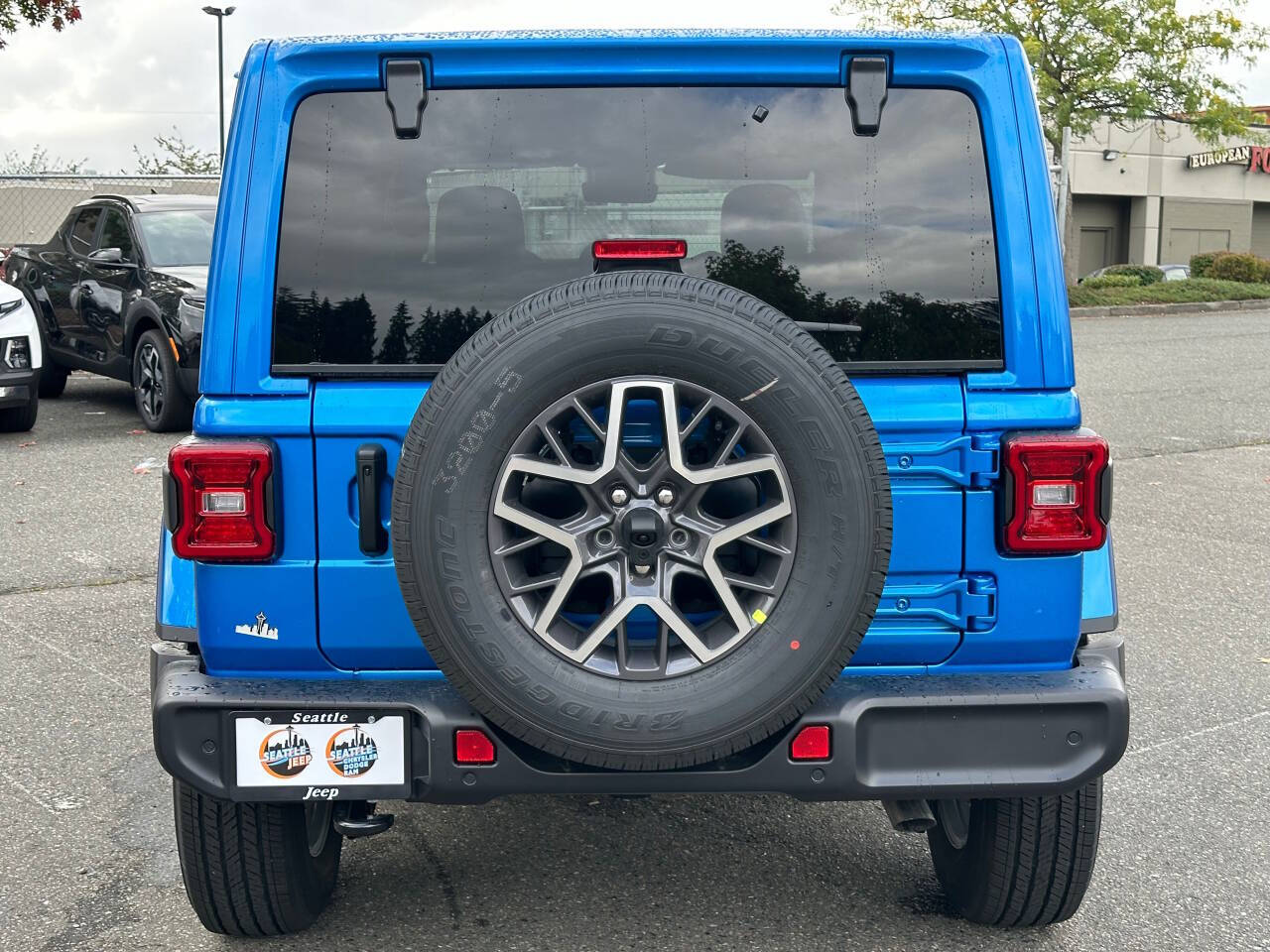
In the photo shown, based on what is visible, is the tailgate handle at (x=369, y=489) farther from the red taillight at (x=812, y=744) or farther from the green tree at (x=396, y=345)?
the red taillight at (x=812, y=744)

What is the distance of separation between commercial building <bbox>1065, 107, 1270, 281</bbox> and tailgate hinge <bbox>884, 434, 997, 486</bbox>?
43215 mm

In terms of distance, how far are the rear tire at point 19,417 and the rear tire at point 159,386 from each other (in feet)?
2.50

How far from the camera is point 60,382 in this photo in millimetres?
12328

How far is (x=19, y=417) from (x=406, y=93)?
28.6 feet

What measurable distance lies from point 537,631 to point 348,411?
60cm

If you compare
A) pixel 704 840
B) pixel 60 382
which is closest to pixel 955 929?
pixel 704 840

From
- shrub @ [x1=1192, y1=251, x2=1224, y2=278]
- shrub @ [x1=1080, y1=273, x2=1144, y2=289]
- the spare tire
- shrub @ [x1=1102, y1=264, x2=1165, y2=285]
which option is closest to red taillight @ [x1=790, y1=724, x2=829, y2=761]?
the spare tire

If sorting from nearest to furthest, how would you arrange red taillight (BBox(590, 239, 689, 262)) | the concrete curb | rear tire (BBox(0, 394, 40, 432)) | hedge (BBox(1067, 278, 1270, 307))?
red taillight (BBox(590, 239, 689, 262)) → rear tire (BBox(0, 394, 40, 432)) → the concrete curb → hedge (BBox(1067, 278, 1270, 307))

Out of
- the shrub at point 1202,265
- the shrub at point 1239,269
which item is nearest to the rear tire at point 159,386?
the shrub at point 1239,269

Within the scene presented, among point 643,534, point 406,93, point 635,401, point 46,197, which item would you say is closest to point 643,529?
point 643,534

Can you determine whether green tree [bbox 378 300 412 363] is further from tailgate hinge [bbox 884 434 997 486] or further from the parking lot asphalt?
the parking lot asphalt

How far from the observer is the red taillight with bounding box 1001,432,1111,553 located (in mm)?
2682

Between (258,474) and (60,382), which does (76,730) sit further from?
(60,382)

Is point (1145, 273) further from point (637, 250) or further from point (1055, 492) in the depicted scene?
point (637, 250)
